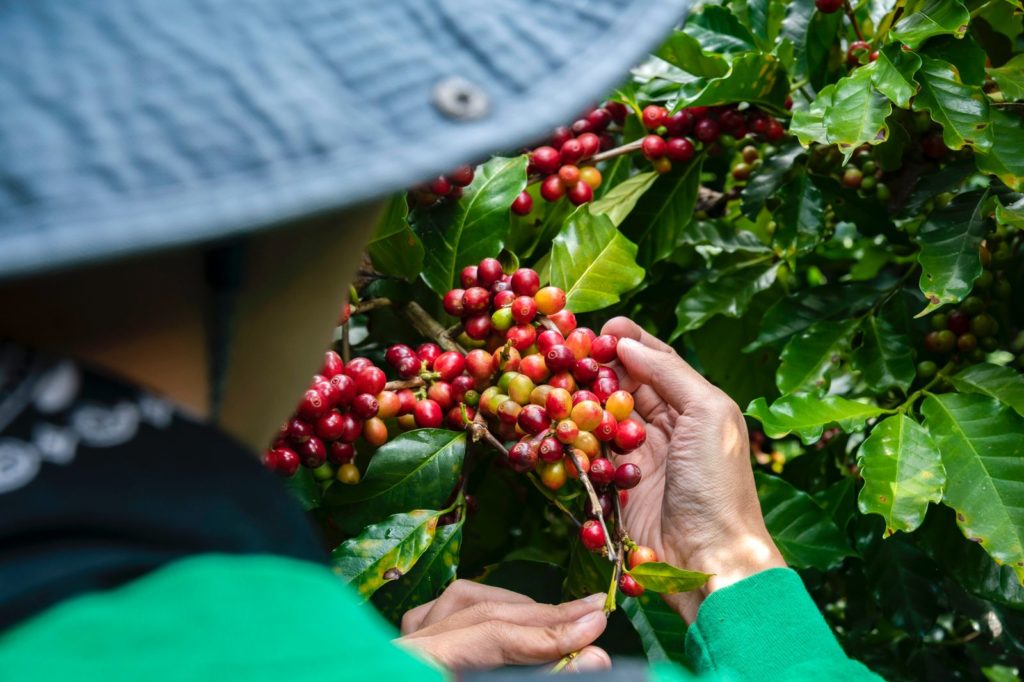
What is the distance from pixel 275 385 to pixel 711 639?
732mm

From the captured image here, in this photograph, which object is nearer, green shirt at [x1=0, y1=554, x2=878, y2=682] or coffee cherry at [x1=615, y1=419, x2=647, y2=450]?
green shirt at [x1=0, y1=554, x2=878, y2=682]

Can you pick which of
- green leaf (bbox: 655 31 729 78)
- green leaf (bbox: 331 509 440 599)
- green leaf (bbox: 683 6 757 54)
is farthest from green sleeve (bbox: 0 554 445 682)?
green leaf (bbox: 683 6 757 54)

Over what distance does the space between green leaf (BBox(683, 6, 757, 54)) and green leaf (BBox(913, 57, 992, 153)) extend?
1.24 feet

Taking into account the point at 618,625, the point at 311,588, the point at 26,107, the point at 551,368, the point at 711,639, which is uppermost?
the point at 26,107

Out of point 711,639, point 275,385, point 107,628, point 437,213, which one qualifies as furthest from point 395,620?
point 107,628

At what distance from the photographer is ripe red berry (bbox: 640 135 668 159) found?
1.63 metres

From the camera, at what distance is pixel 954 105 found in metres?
1.38

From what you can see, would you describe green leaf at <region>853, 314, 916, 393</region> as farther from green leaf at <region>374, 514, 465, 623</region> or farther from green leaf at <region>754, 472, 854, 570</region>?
green leaf at <region>374, 514, 465, 623</region>

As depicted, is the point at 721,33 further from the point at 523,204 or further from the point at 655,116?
the point at 523,204

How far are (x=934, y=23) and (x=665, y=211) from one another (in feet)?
1.67

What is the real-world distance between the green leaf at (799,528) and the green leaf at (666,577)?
0.35 metres

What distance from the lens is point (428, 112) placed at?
518 millimetres

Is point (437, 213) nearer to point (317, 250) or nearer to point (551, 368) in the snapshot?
point (551, 368)

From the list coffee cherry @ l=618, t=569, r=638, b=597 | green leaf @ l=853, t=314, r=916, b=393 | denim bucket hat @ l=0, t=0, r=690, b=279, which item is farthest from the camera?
green leaf @ l=853, t=314, r=916, b=393
